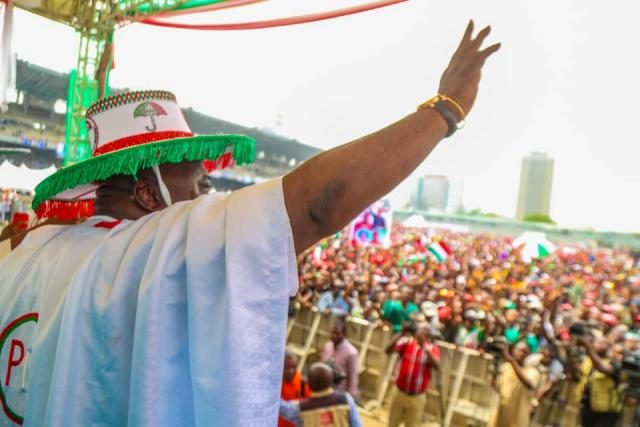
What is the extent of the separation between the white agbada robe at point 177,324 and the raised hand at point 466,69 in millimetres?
336

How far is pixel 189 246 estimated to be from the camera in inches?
29.0

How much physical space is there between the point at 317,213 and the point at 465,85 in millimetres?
346

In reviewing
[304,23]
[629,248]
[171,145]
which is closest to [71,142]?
[304,23]

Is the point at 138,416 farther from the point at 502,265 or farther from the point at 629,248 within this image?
the point at 629,248

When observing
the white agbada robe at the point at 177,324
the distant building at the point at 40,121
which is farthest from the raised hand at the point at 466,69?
the distant building at the point at 40,121

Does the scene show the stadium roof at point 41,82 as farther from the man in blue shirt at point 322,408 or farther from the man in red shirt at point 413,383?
the man in blue shirt at point 322,408

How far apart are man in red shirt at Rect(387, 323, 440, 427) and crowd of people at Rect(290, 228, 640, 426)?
1cm

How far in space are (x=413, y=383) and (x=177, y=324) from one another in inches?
A: 198

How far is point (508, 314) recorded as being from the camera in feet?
24.0

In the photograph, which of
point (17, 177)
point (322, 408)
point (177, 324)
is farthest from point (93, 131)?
point (17, 177)

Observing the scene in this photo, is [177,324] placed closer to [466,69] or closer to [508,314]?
[466,69]

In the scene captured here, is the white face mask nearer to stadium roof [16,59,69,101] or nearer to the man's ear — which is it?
the man's ear

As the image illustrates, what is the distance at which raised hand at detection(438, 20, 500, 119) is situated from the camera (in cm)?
88

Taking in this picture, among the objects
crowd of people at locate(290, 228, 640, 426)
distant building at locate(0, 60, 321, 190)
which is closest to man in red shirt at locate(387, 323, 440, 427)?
crowd of people at locate(290, 228, 640, 426)
